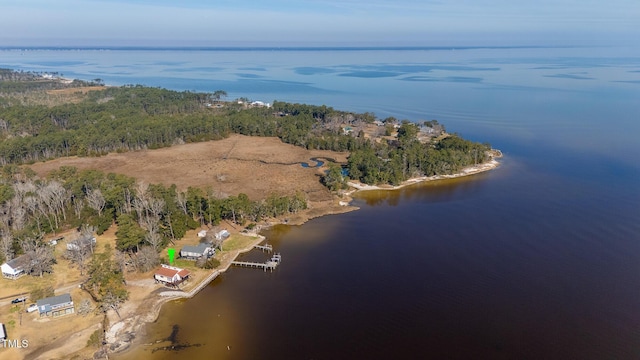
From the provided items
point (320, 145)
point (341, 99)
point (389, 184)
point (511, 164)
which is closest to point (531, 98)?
point (341, 99)

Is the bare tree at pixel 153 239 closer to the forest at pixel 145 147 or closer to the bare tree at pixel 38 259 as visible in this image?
the forest at pixel 145 147

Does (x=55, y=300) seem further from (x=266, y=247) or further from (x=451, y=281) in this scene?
(x=451, y=281)

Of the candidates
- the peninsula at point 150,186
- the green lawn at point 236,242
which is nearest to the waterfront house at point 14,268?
the peninsula at point 150,186

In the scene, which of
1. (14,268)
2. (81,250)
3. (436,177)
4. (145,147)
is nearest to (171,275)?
(81,250)

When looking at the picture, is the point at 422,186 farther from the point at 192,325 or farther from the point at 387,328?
the point at 192,325

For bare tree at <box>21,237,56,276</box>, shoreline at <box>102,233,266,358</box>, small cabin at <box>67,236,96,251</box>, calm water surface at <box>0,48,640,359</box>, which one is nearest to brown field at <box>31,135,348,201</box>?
calm water surface at <box>0,48,640,359</box>
